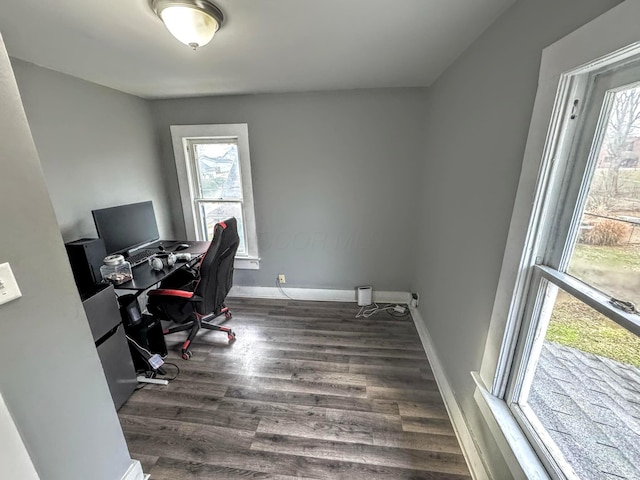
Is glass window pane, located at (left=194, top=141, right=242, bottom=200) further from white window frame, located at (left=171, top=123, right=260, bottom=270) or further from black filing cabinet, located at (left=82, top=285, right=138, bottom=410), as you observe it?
black filing cabinet, located at (left=82, top=285, right=138, bottom=410)

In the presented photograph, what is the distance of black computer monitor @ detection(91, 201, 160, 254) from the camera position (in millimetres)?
2029

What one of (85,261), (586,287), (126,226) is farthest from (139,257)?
(586,287)

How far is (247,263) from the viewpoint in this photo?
3.12 m

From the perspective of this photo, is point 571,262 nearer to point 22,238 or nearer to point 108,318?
point 22,238

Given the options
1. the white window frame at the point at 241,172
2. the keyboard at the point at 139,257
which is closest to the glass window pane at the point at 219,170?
the white window frame at the point at 241,172

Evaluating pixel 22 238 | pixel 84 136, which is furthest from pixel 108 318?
pixel 84 136

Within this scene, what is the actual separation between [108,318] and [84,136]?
5.04 ft

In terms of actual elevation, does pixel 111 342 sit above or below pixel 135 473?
above

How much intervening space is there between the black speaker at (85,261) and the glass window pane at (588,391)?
98.8 inches

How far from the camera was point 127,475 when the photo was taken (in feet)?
4.17

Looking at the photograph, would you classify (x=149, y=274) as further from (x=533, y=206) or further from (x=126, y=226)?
(x=533, y=206)

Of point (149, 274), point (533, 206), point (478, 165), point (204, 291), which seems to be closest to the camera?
point (533, 206)

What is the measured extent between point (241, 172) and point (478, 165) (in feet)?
7.41

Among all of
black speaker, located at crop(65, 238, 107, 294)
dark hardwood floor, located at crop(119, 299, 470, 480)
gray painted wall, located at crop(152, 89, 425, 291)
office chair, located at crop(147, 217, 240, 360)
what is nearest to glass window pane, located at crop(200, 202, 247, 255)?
gray painted wall, located at crop(152, 89, 425, 291)
